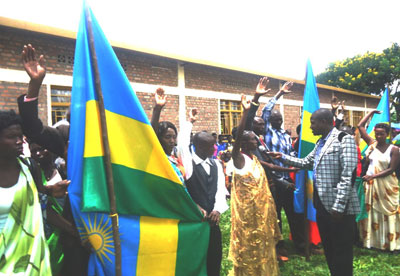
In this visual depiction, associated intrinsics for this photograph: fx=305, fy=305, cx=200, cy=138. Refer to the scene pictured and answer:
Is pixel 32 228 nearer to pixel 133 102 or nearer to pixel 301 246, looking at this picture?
pixel 133 102

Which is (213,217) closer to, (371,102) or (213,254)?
(213,254)

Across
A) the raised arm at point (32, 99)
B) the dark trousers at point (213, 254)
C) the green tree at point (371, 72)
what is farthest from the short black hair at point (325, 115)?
the green tree at point (371, 72)

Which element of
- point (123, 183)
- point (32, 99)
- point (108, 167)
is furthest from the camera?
point (123, 183)

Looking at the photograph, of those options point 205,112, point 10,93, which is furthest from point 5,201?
point 205,112

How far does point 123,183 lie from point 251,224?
1505 millimetres

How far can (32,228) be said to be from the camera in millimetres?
1710

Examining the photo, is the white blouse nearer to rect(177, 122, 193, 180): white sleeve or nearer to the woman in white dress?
rect(177, 122, 193, 180): white sleeve

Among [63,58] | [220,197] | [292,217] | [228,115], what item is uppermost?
[63,58]

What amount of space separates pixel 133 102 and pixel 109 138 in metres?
0.30

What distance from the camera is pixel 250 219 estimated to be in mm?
3018

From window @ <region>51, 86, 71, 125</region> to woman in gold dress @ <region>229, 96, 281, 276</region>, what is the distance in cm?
618

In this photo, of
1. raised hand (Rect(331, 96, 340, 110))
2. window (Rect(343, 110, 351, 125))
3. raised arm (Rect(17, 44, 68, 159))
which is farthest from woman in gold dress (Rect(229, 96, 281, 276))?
window (Rect(343, 110, 351, 125))

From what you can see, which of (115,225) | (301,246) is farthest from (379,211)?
(115,225)

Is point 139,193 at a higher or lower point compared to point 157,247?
higher
